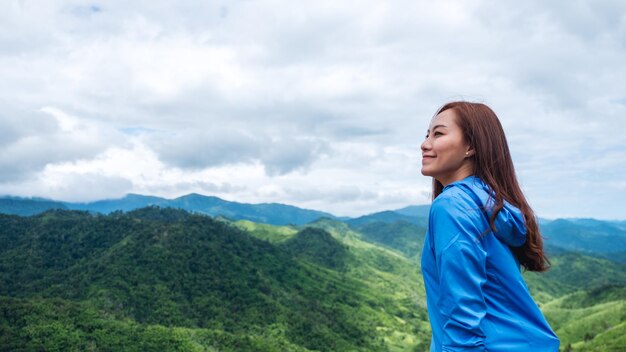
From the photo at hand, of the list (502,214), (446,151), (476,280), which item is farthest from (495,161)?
(476,280)

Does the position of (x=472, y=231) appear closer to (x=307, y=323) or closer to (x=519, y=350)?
(x=519, y=350)

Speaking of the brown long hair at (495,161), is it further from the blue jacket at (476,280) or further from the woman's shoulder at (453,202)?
the woman's shoulder at (453,202)

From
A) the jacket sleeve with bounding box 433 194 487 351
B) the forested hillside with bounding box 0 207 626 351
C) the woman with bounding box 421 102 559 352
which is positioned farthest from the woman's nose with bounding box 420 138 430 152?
the forested hillside with bounding box 0 207 626 351

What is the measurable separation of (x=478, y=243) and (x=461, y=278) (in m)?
0.20

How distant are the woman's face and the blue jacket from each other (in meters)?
0.16

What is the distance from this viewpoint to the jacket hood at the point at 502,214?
8.07ft

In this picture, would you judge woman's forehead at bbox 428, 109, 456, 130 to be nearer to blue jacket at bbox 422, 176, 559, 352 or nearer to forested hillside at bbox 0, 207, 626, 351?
blue jacket at bbox 422, 176, 559, 352

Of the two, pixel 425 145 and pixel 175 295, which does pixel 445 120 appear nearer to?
pixel 425 145

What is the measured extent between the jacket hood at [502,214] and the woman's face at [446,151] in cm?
13

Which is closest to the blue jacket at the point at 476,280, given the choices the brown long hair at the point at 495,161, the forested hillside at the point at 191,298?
the brown long hair at the point at 495,161

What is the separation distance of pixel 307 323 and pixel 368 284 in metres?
58.5

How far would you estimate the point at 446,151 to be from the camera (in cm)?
275

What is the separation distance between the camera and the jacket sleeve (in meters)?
2.20

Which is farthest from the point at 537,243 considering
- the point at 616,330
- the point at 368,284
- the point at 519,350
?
the point at 368,284
